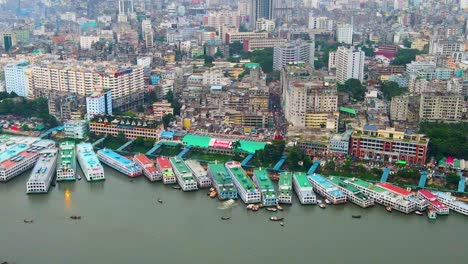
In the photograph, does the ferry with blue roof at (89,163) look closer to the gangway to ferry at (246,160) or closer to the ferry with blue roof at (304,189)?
the gangway to ferry at (246,160)

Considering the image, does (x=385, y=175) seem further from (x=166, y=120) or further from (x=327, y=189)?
(x=166, y=120)

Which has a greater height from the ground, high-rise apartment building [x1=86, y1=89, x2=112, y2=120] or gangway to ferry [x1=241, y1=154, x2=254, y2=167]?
high-rise apartment building [x1=86, y1=89, x2=112, y2=120]

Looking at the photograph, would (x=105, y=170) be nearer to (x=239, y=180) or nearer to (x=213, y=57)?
(x=239, y=180)

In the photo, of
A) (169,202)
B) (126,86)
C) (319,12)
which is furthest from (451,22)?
(169,202)

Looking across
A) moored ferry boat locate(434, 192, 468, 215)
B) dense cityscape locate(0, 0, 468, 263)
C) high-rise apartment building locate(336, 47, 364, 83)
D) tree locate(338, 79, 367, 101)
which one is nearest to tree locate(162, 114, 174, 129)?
dense cityscape locate(0, 0, 468, 263)

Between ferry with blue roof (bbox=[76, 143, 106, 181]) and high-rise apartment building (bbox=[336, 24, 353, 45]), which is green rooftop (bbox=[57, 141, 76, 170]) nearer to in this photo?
ferry with blue roof (bbox=[76, 143, 106, 181])

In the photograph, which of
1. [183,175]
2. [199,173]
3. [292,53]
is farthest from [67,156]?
[292,53]

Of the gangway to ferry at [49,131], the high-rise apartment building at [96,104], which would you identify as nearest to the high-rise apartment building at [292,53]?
the high-rise apartment building at [96,104]
